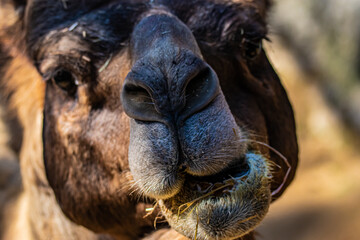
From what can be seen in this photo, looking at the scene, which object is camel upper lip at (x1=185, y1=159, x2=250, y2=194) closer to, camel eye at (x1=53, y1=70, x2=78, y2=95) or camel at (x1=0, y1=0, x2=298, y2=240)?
camel at (x1=0, y1=0, x2=298, y2=240)

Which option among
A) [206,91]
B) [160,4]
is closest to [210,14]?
[160,4]

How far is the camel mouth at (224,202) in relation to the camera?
6.56ft

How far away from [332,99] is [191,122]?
23.7ft

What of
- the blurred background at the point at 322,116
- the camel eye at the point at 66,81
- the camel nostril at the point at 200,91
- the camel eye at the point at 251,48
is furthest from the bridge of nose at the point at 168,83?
the blurred background at the point at 322,116

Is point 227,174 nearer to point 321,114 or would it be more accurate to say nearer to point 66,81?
point 66,81

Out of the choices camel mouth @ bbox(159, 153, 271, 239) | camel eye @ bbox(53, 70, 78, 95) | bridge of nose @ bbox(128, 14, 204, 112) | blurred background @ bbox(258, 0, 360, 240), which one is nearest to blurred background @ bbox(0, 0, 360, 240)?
blurred background @ bbox(258, 0, 360, 240)

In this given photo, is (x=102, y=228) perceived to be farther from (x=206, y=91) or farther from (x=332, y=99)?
(x=332, y=99)

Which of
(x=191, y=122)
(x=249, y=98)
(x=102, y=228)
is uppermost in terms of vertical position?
(x=191, y=122)

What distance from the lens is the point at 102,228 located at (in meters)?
2.83

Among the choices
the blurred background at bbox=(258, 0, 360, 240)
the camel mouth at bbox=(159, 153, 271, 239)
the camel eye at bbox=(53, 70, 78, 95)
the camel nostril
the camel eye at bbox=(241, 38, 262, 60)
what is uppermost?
the camel nostril

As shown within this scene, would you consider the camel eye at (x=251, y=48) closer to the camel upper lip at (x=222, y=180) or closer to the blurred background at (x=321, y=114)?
the camel upper lip at (x=222, y=180)

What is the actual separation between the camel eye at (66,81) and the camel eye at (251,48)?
0.99m

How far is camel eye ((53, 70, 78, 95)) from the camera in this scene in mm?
2742

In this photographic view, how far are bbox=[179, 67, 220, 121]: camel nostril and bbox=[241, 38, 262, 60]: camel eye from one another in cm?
70
